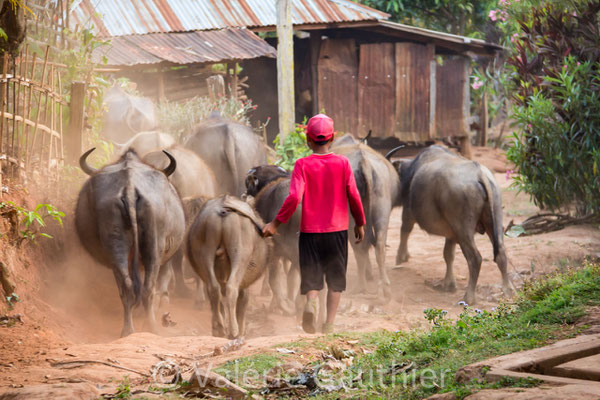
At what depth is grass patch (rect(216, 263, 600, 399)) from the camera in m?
4.08

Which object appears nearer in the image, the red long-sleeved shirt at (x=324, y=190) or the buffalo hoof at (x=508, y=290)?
the red long-sleeved shirt at (x=324, y=190)

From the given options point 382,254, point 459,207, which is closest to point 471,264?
point 459,207

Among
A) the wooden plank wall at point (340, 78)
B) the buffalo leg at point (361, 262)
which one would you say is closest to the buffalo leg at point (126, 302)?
the buffalo leg at point (361, 262)

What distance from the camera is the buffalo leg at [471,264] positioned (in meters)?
9.15

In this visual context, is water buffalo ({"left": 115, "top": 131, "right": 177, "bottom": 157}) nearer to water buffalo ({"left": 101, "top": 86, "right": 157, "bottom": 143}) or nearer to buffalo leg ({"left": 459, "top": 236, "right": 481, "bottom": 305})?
water buffalo ({"left": 101, "top": 86, "right": 157, "bottom": 143})

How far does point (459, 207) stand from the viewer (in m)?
9.40

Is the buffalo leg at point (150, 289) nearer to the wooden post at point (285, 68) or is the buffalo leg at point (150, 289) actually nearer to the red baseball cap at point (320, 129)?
the red baseball cap at point (320, 129)

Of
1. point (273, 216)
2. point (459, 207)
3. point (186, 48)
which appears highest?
point (186, 48)

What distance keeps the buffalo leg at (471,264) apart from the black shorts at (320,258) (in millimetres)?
3177

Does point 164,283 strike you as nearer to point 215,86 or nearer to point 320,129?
point 320,129

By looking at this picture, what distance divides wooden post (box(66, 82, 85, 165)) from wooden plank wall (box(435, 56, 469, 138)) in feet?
38.5

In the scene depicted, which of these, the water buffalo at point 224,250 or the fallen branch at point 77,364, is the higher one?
the water buffalo at point 224,250

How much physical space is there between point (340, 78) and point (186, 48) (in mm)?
4410

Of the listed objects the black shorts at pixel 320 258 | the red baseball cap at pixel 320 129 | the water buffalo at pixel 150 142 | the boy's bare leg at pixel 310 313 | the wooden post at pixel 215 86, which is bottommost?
the boy's bare leg at pixel 310 313
